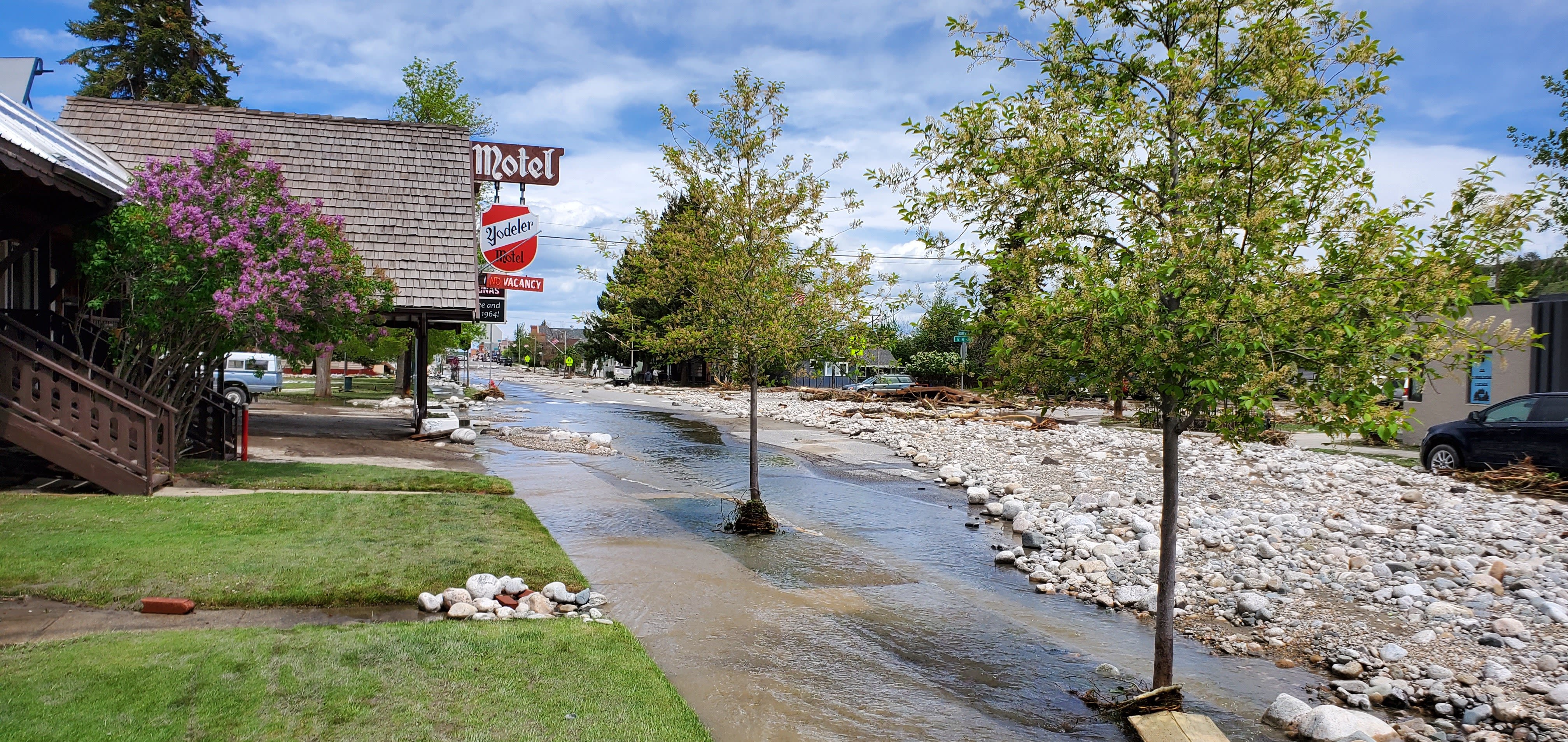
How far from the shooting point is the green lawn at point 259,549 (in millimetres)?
7141

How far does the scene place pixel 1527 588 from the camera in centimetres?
907

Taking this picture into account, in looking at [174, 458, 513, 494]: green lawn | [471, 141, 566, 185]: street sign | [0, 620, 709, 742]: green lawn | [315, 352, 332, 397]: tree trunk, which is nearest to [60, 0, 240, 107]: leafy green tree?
[315, 352, 332, 397]: tree trunk

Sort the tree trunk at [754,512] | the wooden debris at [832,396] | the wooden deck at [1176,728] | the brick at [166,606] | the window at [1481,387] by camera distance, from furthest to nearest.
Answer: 1. the wooden debris at [832,396]
2. the window at [1481,387]
3. the tree trunk at [754,512]
4. the brick at [166,606]
5. the wooden deck at [1176,728]

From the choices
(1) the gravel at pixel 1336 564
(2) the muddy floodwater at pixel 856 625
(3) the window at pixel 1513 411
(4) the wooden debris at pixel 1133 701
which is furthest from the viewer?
(3) the window at pixel 1513 411

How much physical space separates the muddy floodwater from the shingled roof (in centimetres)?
495

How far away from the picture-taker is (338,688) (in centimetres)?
536

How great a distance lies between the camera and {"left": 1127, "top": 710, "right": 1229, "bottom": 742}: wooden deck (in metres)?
5.78

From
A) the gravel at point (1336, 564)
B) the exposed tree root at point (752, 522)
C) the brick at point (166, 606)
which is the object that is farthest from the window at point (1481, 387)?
the brick at point (166, 606)

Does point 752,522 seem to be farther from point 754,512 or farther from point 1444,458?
point 1444,458

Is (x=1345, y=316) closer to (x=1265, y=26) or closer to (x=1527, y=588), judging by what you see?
(x=1265, y=26)

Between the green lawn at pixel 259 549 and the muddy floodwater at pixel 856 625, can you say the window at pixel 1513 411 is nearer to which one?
the muddy floodwater at pixel 856 625

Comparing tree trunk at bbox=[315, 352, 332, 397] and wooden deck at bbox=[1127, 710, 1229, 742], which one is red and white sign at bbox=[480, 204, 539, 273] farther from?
wooden deck at bbox=[1127, 710, 1229, 742]

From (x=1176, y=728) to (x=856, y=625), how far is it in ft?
10.4

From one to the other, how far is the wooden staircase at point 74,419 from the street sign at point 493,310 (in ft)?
35.2
